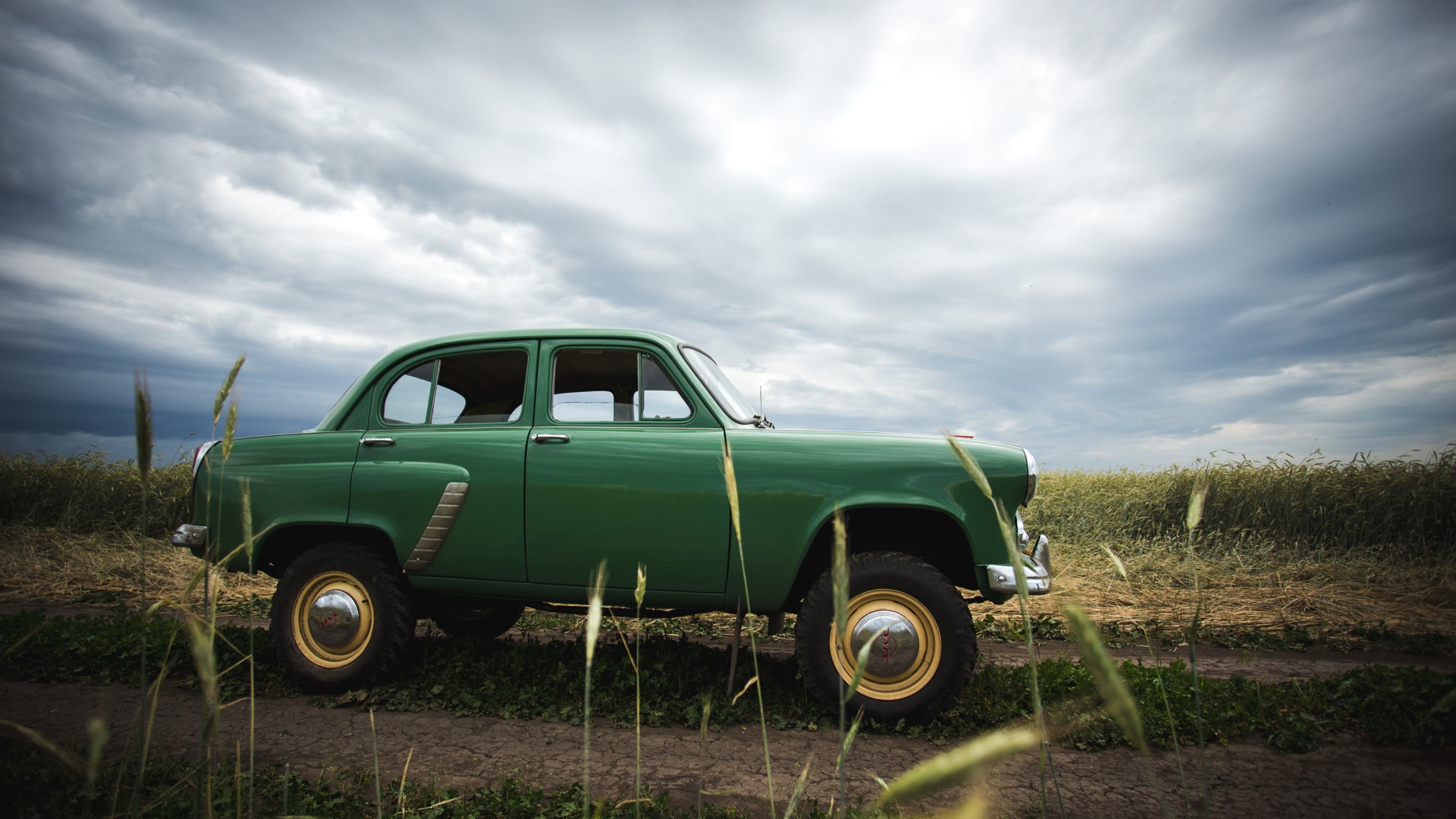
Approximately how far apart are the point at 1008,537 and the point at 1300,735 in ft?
10.8

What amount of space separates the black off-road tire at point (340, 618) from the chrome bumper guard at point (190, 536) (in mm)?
560

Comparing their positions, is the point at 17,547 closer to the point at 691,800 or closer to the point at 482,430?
the point at 482,430

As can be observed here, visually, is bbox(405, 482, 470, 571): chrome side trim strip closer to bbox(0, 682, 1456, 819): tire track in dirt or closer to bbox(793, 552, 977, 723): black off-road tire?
bbox(0, 682, 1456, 819): tire track in dirt

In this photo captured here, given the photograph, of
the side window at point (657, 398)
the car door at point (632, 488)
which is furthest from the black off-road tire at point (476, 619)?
the side window at point (657, 398)

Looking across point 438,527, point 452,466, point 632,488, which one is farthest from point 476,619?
point 632,488

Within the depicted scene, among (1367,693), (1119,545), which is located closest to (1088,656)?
(1367,693)

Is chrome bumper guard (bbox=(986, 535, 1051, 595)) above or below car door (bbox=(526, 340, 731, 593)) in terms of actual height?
below

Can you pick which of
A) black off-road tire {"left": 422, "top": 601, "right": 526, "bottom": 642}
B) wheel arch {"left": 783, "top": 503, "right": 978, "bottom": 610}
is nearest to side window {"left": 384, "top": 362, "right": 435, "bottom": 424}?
black off-road tire {"left": 422, "top": 601, "right": 526, "bottom": 642}

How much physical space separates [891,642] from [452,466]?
2.68 metres

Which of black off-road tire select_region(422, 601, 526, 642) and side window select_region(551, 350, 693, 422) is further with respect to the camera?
black off-road tire select_region(422, 601, 526, 642)

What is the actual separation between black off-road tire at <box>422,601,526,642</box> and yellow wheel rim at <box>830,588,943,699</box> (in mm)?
2861

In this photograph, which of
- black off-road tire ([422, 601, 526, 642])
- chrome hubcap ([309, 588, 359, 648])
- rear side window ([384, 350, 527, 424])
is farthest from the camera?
black off-road tire ([422, 601, 526, 642])

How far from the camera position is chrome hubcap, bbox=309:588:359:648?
165 inches

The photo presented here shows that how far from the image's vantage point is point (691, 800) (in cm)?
282
